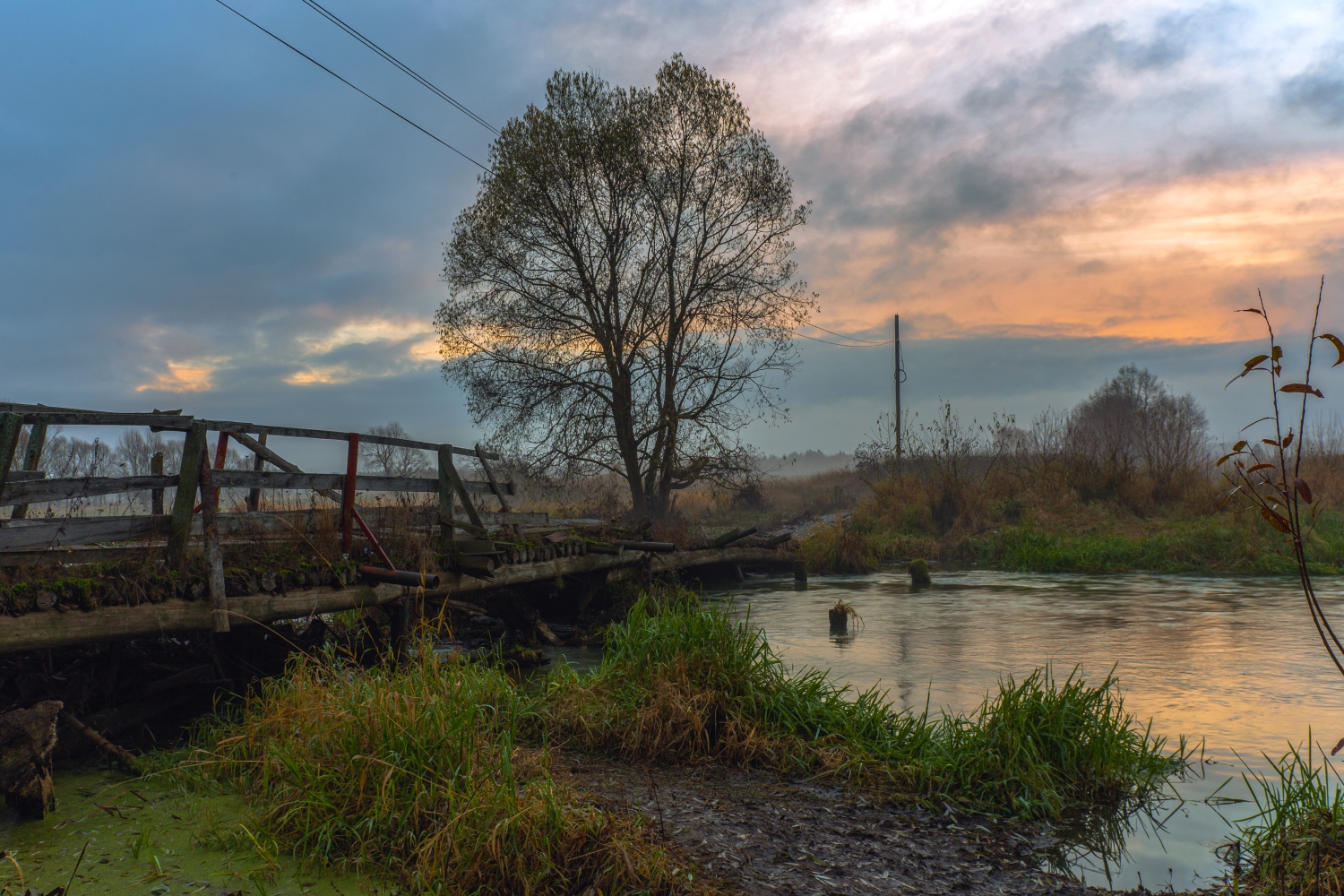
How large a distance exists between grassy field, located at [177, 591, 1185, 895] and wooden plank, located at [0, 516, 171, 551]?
5.22ft

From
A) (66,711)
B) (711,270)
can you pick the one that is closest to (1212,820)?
(66,711)

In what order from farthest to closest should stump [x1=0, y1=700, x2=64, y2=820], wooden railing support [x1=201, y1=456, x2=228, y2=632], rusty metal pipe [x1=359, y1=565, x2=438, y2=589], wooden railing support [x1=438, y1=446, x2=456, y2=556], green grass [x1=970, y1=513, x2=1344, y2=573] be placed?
green grass [x1=970, y1=513, x2=1344, y2=573] < wooden railing support [x1=438, y1=446, x2=456, y2=556] < rusty metal pipe [x1=359, y1=565, x2=438, y2=589] < wooden railing support [x1=201, y1=456, x2=228, y2=632] < stump [x1=0, y1=700, x2=64, y2=820]

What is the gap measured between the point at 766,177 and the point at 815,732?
1878 cm

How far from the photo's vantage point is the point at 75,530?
21.0 feet

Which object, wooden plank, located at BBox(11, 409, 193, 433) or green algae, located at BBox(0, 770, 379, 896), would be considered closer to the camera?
green algae, located at BBox(0, 770, 379, 896)

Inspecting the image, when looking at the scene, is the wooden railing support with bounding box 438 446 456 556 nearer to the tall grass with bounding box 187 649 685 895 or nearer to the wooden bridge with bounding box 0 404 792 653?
the wooden bridge with bounding box 0 404 792 653

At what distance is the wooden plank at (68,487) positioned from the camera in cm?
602

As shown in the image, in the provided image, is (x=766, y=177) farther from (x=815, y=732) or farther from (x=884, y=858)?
(x=884, y=858)

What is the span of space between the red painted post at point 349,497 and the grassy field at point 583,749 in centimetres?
157

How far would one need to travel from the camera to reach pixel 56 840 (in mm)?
5004

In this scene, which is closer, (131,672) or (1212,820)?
(1212,820)

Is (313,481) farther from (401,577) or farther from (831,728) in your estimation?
(831,728)

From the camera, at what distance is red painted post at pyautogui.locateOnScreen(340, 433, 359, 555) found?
823cm

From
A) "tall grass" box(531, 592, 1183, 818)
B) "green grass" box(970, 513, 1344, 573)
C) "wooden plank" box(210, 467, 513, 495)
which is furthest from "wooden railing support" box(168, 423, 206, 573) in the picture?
"green grass" box(970, 513, 1344, 573)
